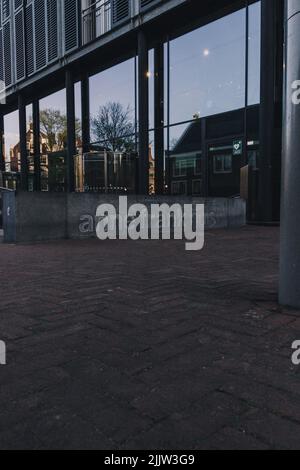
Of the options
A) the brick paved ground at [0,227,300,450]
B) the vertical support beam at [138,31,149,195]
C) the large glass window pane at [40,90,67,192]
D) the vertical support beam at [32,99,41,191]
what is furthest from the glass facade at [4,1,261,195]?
the brick paved ground at [0,227,300,450]

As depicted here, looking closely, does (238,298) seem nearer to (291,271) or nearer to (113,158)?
(291,271)

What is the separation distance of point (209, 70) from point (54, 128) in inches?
380

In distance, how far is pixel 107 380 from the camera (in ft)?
6.19

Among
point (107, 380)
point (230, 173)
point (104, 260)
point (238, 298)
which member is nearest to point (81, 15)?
point (230, 173)

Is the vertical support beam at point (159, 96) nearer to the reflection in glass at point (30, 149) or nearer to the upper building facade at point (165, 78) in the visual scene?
the upper building facade at point (165, 78)

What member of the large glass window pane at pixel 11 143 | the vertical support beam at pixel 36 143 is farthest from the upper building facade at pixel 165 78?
the large glass window pane at pixel 11 143

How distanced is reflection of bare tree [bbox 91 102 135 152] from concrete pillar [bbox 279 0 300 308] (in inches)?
521

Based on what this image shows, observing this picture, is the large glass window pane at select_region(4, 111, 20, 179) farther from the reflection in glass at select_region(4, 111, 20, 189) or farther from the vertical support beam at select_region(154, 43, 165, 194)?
the vertical support beam at select_region(154, 43, 165, 194)

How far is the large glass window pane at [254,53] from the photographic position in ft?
39.8

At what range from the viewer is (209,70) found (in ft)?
45.5

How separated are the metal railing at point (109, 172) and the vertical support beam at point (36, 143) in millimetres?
7160

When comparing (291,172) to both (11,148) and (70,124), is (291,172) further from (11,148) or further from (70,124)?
(11,148)

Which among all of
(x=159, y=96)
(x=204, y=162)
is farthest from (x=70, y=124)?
(x=204, y=162)

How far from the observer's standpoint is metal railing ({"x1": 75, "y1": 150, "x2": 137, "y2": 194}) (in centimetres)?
1412
